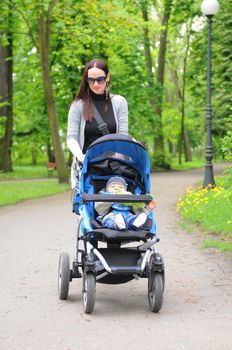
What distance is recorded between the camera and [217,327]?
5348mm

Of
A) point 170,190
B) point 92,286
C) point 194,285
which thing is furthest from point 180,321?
point 170,190

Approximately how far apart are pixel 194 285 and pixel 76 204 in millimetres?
1536

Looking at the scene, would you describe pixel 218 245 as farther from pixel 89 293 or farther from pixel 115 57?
pixel 115 57

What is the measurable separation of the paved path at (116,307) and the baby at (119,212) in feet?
2.50

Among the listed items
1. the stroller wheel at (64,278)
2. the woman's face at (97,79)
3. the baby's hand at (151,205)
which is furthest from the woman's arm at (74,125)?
the stroller wheel at (64,278)

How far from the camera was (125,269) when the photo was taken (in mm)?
5727

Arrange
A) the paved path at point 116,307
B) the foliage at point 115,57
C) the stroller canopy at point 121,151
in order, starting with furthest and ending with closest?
the foliage at point 115,57 < the stroller canopy at point 121,151 < the paved path at point 116,307

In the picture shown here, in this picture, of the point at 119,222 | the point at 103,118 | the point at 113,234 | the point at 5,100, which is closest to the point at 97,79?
the point at 103,118

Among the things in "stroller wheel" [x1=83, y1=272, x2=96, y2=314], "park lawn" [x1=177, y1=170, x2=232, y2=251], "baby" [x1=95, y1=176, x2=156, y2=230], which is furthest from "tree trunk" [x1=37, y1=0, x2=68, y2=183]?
"stroller wheel" [x1=83, y1=272, x2=96, y2=314]

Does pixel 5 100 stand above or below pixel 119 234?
above

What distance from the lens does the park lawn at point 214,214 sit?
930 cm

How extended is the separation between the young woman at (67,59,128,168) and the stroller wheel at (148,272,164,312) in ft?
4.63

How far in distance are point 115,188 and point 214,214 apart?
5.97 m

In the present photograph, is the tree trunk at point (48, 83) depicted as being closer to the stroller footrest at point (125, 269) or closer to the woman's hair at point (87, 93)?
the woman's hair at point (87, 93)
